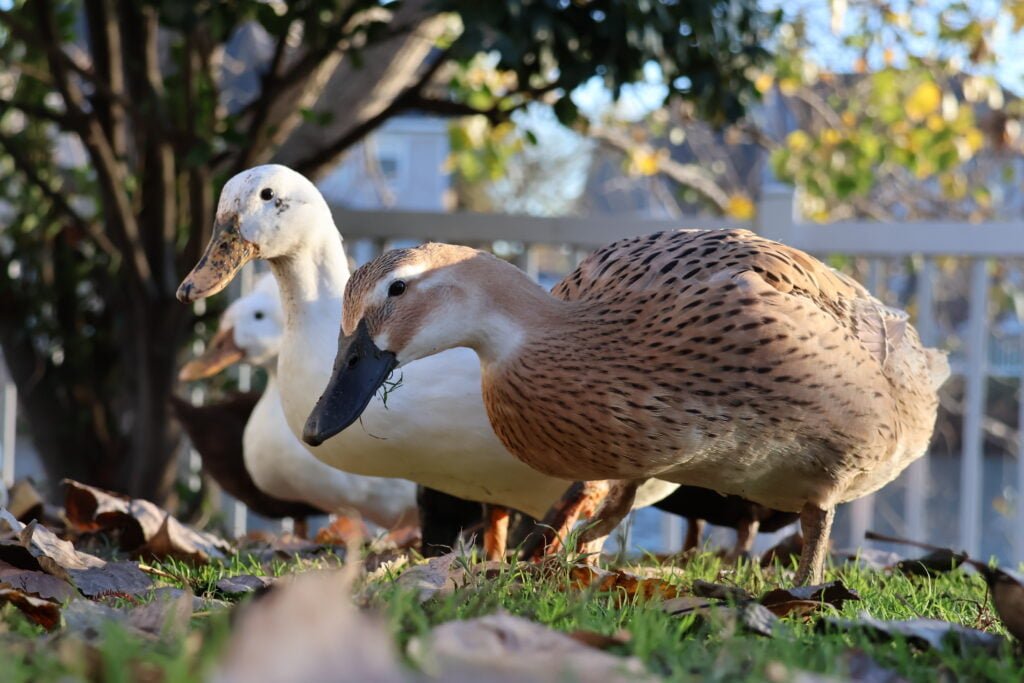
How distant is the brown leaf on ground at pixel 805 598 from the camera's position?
1.81 m

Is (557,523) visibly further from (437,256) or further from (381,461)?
(437,256)

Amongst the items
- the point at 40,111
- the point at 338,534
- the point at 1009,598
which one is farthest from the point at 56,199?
the point at 1009,598

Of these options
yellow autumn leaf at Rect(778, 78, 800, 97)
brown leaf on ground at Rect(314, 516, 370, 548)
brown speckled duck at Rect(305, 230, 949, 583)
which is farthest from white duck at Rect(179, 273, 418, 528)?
yellow autumn leaf at Rect(778, 78, 800, 97)

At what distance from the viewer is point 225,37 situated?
12.9ft

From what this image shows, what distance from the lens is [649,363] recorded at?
199 cm

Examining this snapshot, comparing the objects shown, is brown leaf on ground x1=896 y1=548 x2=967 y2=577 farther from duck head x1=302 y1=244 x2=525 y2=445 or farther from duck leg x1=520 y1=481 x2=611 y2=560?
duck head x1=302 y1=244 x2=525 y2=445

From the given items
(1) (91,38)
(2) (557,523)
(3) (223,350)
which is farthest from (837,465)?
(1) (91,38)

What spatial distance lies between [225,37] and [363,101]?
1.36 m

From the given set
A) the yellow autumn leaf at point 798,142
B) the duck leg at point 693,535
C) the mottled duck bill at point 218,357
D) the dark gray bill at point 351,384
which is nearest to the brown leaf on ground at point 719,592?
the dark gray bill at point 351,384

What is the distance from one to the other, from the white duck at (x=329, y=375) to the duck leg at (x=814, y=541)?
463mm

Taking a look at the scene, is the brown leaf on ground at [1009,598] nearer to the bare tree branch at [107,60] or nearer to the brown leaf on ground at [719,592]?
the brown leaf on ground at [719,592]

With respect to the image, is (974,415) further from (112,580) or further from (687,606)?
(112,580)

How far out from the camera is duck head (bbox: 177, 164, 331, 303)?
2.53m

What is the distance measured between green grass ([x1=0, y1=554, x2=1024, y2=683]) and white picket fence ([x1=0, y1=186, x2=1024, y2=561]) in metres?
2.94
